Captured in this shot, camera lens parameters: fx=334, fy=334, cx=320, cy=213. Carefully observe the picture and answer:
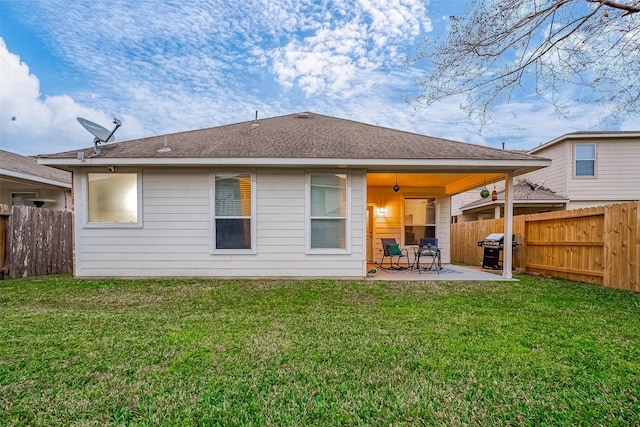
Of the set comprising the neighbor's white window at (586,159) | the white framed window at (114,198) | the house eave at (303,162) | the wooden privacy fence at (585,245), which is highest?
the neighbor's white window at (586,159)

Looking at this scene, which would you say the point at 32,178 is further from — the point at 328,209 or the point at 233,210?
the point at 328,209

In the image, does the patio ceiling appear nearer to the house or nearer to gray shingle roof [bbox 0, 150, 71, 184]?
the house

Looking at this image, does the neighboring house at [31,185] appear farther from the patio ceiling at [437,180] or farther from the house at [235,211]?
the patio ceiling at [437,180]

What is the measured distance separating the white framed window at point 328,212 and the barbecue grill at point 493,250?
4.69m

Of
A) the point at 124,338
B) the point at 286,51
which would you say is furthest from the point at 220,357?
the point at 286,51

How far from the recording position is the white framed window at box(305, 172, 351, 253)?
7117 millimetres

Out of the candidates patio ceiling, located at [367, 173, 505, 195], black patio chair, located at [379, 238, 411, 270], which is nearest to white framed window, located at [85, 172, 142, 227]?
patio ceiling, located at [367, 173, 505, 195]

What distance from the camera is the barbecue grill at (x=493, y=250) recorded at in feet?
29.9

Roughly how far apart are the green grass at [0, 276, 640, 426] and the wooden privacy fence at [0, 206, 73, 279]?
3.43 metres

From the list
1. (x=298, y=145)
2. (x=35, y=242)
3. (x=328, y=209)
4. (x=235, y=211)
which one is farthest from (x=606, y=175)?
(x=35, y=242)

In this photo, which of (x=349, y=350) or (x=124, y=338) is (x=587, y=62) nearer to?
(x=349, y=350)

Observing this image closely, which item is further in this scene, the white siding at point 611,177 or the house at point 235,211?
the white siding at point 611,177

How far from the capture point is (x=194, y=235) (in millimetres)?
7016

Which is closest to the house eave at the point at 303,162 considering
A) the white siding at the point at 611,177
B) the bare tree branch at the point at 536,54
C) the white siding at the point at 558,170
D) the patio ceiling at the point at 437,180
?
the patio ceiling at the point at 437,180
